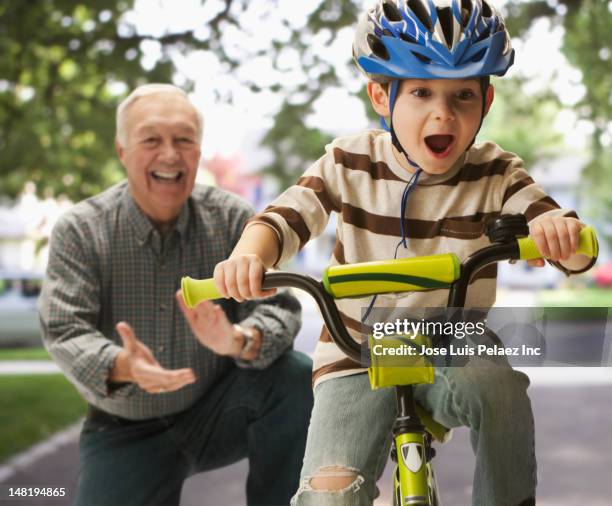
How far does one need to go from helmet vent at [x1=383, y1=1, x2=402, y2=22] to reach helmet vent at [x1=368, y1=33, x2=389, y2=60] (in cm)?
3

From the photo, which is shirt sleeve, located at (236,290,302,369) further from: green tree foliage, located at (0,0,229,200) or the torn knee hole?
green tree foliage, located at (0,0,229,200)

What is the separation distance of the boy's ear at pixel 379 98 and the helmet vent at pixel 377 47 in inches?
1.8

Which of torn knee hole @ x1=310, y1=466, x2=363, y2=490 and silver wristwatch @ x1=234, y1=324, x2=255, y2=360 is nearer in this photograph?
torn knee hole @ x1=310, y1=466, x2=363, y2=490

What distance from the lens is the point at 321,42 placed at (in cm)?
321

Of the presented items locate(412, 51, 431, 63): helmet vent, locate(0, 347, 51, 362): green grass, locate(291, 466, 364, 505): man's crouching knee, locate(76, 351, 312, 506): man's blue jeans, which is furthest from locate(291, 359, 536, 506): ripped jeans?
locate(0, 347, 51, 362): green grass

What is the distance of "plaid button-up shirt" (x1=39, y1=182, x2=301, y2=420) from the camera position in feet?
5.07

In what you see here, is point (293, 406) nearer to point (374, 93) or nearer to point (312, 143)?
point (374, 93)

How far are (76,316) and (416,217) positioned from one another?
2.59ft

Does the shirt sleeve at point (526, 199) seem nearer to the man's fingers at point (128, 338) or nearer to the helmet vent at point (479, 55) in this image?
the helmet vent at point (479, 55)

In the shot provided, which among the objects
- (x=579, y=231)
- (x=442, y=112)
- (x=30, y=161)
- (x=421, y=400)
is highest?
(x=30, y=161)

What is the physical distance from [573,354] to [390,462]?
0.28 meters

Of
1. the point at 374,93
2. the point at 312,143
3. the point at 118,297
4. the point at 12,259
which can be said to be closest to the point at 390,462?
the point at 374,93

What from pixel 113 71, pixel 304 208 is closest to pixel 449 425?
pixel 304 208

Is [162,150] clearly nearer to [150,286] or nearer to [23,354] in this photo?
[150,286]
